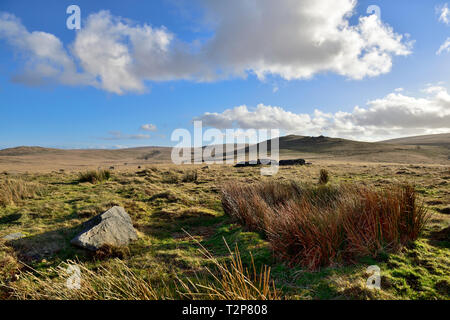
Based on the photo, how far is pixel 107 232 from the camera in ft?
19.9

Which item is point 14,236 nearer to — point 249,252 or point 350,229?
point 249,252

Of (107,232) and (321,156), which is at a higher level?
(321,156)

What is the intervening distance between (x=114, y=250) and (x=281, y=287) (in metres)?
4.06

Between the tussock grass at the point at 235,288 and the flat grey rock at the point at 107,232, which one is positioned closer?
the tussock grass at the point at 235,288

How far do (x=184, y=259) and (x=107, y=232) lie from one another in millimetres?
2296

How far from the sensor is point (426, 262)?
3.84 m

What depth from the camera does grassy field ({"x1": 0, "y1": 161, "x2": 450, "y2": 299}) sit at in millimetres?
3123

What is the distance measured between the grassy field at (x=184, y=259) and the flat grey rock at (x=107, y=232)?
0.23 meters

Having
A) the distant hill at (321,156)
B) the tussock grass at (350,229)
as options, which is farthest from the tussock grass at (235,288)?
the distant hill at (321,156)

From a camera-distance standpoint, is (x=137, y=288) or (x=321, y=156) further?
(x=321, y=156)

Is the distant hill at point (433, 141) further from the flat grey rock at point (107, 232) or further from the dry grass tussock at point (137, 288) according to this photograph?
the dry grass tussock at point (137, 288)

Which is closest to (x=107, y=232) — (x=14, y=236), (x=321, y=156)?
(x=14, y=236)

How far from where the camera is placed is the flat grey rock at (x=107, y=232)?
5711 millimetres
